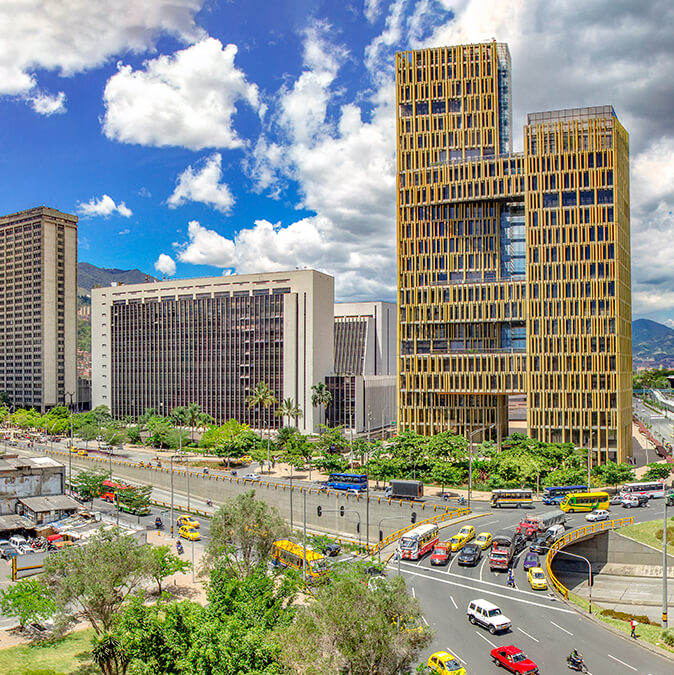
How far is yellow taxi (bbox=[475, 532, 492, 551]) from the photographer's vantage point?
200 feet

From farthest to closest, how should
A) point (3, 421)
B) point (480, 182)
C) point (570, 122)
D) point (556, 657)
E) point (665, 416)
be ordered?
point (3, 421)
point (665, 416)
point (480, 182)
point (570, 122)
point (556, 657)

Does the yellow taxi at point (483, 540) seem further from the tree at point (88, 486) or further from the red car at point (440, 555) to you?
the tree at point (88, 486)

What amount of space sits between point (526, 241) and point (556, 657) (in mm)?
91873

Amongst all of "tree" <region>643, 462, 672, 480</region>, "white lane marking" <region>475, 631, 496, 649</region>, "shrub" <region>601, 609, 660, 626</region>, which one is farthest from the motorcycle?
"tree" <region>643, 462, 672, 480</region>

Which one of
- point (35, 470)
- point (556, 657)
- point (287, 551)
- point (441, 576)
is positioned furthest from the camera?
point (35, 470)

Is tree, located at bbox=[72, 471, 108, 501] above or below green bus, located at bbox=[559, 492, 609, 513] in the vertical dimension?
below

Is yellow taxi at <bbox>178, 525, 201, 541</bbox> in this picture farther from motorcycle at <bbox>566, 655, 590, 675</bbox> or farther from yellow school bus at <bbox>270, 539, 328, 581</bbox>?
motorcycle at <bbox>566, 655, 590, 675</bbox>

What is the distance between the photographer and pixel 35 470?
91.3m

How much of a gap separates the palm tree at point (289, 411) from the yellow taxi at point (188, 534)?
206ft

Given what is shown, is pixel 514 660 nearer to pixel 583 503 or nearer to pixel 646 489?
pixel 583 503

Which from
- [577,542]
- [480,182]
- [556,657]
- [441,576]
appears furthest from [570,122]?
[556,657]

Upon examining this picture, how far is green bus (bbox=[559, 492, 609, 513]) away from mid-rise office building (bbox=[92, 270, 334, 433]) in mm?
83938

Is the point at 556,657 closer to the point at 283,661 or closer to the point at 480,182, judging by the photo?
the point at 283,661

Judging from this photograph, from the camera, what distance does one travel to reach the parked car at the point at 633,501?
8025cm
